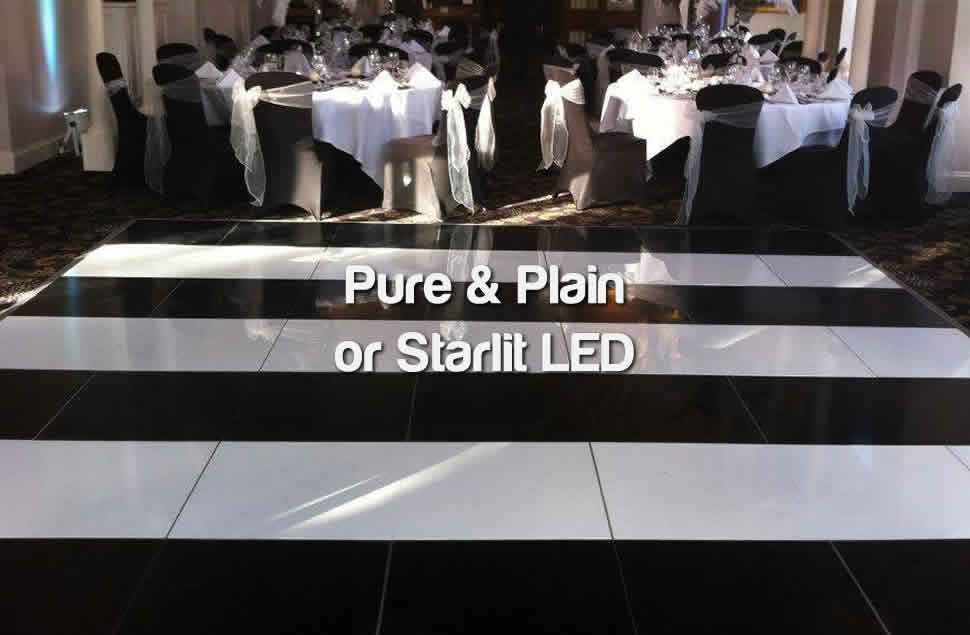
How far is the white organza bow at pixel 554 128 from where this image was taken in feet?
24.1

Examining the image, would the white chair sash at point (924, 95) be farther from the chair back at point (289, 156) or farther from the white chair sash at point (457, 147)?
the chair back at point (289, 156)

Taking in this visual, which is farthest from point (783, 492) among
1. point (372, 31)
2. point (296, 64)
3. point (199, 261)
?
point (372, 31)

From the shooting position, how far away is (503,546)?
2.87 meters

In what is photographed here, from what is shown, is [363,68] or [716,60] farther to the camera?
[716,60]

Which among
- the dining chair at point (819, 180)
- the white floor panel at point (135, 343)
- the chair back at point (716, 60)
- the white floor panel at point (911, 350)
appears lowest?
the white floor panel at point (911, 350)

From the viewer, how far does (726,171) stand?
6668 millimetres

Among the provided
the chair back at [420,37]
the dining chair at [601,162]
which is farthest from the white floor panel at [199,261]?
the chair back at [420,37]

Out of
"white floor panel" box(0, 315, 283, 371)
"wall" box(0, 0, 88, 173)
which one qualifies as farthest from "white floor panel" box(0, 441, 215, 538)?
"wall" box(0, 0, 88, 173)

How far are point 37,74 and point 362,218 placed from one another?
3.44 m

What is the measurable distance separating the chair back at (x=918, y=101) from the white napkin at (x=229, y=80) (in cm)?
410

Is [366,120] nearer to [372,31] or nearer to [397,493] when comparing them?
[397,493]

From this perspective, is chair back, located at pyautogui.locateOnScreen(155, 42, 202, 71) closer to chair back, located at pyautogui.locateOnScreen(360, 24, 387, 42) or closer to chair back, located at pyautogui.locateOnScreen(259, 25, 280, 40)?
chair back, located at pyautogui.locateOnScreen(259, 25, 280, 40)

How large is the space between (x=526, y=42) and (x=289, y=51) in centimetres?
945

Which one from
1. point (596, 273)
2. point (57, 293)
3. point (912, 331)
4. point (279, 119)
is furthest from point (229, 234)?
point (912, 331)
